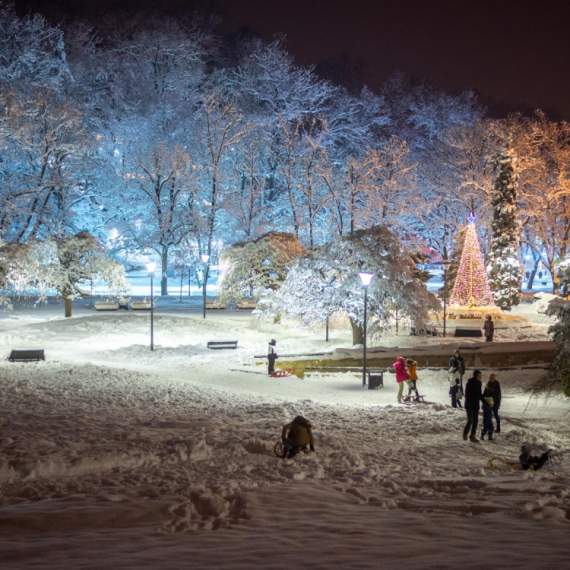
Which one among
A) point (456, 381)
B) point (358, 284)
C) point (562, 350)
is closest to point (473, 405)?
point (562, 350)

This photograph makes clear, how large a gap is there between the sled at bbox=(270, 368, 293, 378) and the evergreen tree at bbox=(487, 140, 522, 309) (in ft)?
71.4

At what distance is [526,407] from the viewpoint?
14711 millimetres

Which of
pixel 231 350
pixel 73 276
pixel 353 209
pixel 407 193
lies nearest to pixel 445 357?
pixel 231 350

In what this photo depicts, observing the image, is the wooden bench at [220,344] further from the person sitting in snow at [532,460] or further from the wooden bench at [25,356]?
the person sitting in snow at [532,460]

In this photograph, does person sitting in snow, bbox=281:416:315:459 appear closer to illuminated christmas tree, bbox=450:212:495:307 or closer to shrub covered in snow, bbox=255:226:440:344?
shrub covered in snow, bbox=255:226:440:344

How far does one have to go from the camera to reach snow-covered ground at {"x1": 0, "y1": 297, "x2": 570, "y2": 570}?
16.6 feet

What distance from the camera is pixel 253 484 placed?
277 inches

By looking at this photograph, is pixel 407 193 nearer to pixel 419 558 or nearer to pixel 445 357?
pixel 445 357

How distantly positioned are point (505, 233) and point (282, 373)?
949 inches

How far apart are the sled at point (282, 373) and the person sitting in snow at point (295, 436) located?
10357mm

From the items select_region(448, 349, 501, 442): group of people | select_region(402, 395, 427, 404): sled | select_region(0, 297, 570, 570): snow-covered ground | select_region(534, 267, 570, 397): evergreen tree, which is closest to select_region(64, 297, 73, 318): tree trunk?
select_region(0, 297, 570, 570): snow-covered ground

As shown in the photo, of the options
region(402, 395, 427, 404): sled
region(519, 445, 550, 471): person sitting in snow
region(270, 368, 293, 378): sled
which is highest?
region(519, 445, 550, 471): person sitting in snow

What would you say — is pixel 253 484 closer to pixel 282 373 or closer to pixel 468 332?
pixel 282 373

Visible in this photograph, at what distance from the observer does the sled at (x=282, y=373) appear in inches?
747
